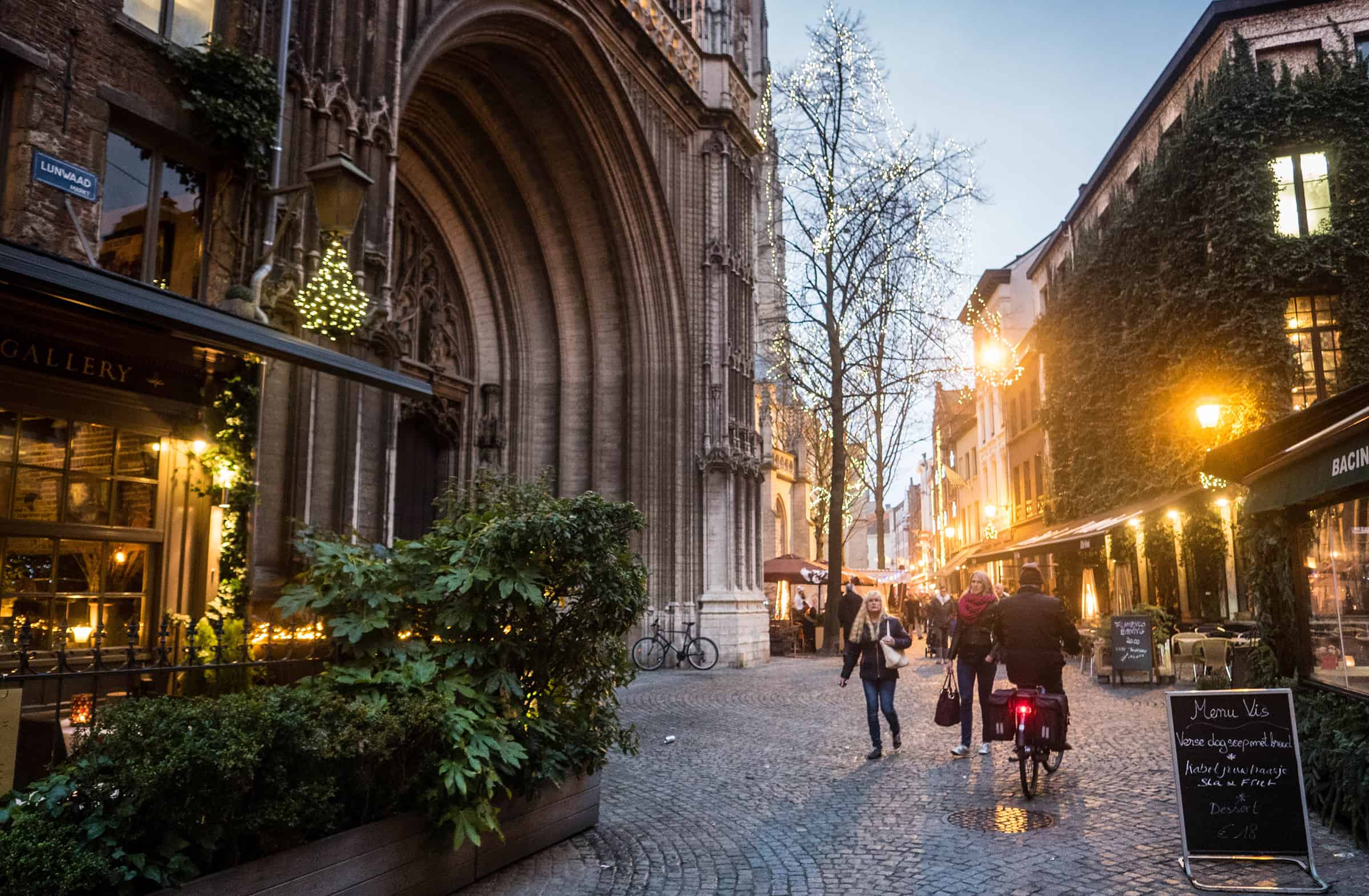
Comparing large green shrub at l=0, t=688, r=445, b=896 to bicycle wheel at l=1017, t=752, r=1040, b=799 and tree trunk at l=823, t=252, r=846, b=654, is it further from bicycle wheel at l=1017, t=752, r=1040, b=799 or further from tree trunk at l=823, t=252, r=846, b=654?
tree trunk at l=823, t=252, r=846, b=654

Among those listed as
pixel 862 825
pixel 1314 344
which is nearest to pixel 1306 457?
pixel 862 825

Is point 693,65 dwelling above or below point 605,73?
above

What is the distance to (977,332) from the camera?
43.3 meters

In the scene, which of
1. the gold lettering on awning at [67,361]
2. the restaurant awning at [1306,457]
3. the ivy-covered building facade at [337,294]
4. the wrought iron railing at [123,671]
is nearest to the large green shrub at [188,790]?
the wrought iron railing at [123,671]

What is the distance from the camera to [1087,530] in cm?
2022

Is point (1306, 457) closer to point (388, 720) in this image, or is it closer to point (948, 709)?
point (948, 709)

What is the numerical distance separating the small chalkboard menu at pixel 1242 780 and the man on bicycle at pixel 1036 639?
2223 millimetres

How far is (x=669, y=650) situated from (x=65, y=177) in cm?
1374

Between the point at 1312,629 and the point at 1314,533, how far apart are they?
31.1 inches

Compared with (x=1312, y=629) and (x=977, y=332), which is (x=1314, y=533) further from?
(x=977, y=332)

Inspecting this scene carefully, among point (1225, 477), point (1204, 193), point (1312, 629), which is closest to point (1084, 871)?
point (1312, 629)

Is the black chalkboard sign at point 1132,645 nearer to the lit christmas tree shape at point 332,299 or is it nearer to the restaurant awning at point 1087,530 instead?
the restaurant awning at point 1087,530

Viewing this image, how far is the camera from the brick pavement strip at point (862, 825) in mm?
5277

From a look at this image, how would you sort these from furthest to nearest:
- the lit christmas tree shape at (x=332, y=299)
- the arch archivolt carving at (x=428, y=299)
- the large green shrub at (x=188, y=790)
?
1. the arch archivolt carving at (x=428, y=299)
2. the lit christmas tree shape at (x=332, y=299)
3. the large green shrub at (x=188, y=790)
